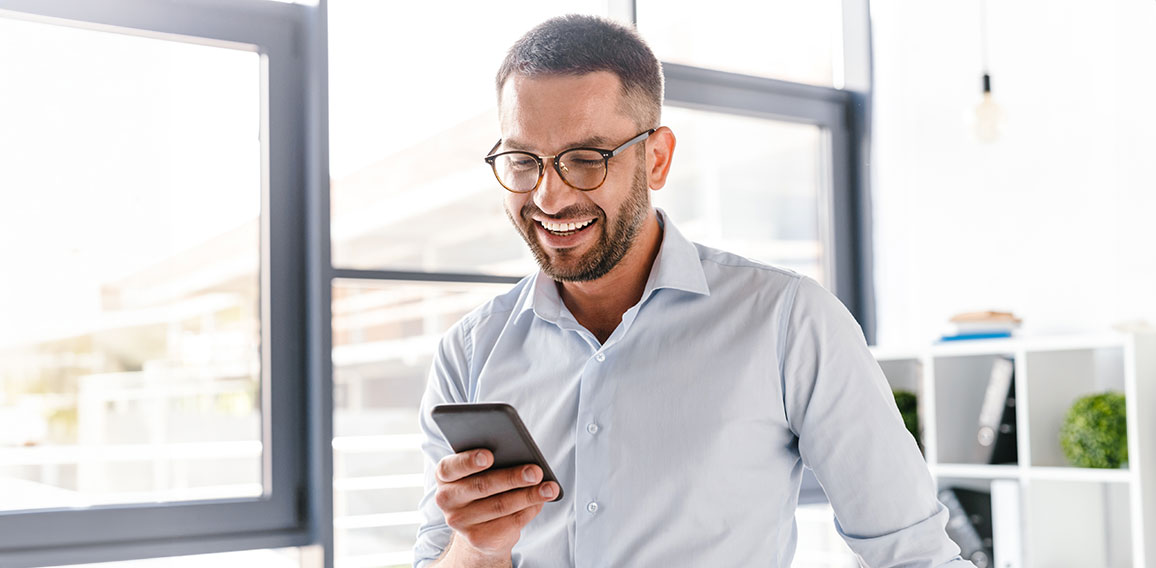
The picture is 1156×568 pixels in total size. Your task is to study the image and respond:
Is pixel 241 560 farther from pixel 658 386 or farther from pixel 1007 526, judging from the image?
pixel 1007 526

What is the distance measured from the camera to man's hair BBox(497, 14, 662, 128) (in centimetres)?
138

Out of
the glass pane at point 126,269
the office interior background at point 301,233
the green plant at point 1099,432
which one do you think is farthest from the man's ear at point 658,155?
the green plant at point 1099,432

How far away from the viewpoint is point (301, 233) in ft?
9.63

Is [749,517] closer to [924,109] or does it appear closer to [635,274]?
[635,274]

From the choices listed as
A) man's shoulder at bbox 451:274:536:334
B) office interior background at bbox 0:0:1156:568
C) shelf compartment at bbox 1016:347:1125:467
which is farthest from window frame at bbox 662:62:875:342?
man's shoulder at bbox 451:274:536:334

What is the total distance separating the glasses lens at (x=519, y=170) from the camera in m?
1.37

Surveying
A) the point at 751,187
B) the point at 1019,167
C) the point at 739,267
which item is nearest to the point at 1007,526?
the point at 1019,167

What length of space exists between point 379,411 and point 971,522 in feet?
5.73

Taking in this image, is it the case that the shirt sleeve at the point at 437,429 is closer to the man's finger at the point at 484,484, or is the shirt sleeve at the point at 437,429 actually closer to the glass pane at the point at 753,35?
the man's finger at the point at 484,484

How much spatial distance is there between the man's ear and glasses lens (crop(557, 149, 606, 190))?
0.32 ft

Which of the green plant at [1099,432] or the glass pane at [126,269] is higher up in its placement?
the glass pane at [126,269]

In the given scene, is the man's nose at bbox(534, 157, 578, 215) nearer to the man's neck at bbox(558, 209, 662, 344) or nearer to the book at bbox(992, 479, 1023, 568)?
the man's neck at bbox(558, 209, 662, 344)

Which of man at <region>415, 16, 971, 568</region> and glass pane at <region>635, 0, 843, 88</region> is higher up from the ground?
glass pane at <region>635, 0, 843, 88</region>

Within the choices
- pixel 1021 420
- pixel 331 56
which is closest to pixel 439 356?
pixel 331 56
